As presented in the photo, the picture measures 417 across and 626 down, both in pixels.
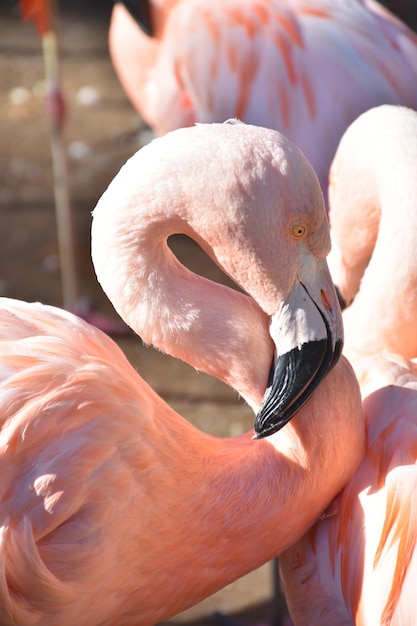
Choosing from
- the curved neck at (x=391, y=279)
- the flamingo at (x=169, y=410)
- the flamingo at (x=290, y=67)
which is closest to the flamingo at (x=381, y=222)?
the curved neck at (x=391, y=279)

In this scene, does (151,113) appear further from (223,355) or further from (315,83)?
(223,355)

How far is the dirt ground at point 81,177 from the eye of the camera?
13.0ft

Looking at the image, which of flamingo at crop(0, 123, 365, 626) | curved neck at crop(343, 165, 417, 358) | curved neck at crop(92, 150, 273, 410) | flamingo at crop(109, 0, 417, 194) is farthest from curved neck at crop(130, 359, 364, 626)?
flamingo at crop(109, 0, 417, 194)

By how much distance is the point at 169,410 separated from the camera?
2.20m

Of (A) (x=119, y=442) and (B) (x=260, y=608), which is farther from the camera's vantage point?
(B) (x=260, y=608)

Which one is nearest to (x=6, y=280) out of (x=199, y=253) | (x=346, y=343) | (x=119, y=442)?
(x=199, y=253)

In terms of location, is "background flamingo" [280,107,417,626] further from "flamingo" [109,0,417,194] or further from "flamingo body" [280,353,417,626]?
"flamingo" [109,0,417,194]

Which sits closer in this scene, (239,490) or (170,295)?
(170,295)

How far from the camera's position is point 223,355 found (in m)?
2.07

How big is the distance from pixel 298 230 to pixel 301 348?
0.25 m

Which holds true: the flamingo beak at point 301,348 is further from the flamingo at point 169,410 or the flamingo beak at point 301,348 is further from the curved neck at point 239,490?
the curved neck at point 239,490

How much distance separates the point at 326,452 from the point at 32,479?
672 mm

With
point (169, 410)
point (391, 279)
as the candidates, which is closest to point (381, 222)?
point (391, 279)

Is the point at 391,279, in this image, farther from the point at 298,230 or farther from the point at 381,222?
the point at 298,230
